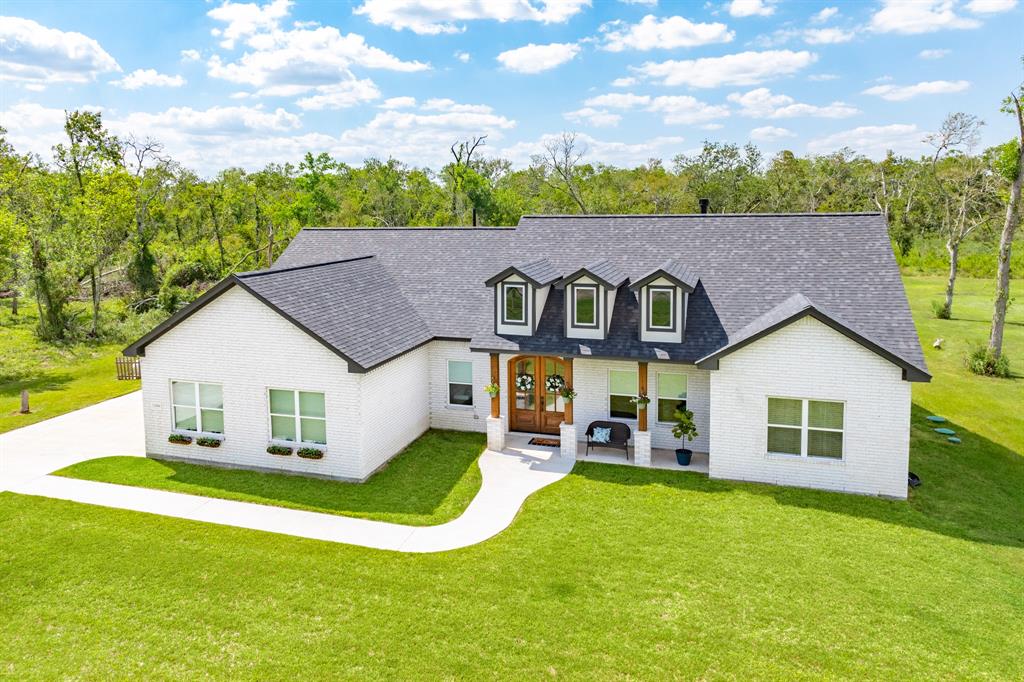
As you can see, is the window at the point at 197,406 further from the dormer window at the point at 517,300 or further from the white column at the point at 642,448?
the white column at the point at 642,448

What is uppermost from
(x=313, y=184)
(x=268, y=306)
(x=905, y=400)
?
(x=313, y=184)

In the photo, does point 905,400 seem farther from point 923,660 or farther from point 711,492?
point 923,660

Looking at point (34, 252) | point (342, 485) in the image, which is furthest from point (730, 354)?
point (34, 252)

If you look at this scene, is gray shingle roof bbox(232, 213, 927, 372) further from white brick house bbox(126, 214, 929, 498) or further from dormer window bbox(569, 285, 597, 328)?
dormer window bbox(569, 285, 597, 328)

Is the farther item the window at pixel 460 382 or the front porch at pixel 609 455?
the window at pixel 460 382

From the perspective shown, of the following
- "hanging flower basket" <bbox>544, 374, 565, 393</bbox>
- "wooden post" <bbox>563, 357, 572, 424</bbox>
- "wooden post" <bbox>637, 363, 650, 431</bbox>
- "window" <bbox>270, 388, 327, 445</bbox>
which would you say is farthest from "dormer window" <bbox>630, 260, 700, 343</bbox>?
"window" <bbox>270, 388, 327, 445</bbox>

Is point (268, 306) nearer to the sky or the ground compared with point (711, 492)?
nearer to the sky

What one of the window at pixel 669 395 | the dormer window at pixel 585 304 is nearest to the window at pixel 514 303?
the dormer window at pixel 585 304
